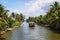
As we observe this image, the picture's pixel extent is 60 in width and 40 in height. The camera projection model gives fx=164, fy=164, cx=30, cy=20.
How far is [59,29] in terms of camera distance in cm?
5597

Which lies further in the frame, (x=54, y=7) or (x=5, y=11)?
(x=54, y=7)

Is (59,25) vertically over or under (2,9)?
under

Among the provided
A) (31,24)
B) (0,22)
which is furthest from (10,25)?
(0,22)

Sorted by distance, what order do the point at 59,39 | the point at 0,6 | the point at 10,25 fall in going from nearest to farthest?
the point at 59,39, the point at 0,6, the point at 10,25

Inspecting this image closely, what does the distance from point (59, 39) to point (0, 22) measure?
536 inches

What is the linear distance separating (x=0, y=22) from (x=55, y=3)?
4454 centimetres

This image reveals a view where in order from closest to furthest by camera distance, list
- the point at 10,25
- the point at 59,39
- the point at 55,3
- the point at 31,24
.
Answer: the point at 59,39 → the point at 10,25 → the point at 55,3 → the point at 31,24

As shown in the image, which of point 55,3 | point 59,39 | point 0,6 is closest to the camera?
point 59,39

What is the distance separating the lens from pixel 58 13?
54344mm

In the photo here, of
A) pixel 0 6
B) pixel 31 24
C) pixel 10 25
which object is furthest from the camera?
pixel 31 24

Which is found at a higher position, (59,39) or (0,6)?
(0,6)

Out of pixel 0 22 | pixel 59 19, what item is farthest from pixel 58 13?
pixel 0 22

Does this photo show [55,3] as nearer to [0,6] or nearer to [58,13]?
[58,13]

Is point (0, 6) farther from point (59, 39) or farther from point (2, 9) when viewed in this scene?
point (59, 39)
